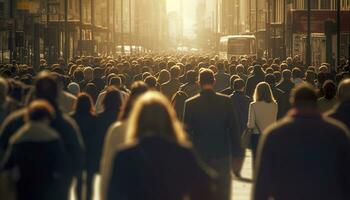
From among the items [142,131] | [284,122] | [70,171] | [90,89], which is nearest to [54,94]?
[70,171]

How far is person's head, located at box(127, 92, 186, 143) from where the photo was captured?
644 centimetres

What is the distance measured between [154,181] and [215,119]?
17.9 feet

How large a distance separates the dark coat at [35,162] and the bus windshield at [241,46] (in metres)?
68.7

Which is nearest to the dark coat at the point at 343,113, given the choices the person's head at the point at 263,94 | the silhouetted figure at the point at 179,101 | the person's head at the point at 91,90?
the person's head at the point at 263,94

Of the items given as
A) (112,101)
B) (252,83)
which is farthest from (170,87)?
(112,101)

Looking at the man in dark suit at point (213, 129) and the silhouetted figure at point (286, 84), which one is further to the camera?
the silhouetted figure at point (286, 84)

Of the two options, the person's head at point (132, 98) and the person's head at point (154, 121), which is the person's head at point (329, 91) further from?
the person's head at point (154, 121)

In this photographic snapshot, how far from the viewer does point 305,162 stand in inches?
307

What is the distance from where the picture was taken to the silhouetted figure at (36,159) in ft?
25.4

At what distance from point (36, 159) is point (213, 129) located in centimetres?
424

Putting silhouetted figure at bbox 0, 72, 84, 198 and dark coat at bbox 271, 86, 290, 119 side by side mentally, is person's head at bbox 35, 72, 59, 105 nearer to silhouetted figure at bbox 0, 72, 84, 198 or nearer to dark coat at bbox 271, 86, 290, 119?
silhouetted figure at bbox 0, 72, 84, 198

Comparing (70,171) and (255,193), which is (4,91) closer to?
(70,171)

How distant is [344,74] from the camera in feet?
73.0

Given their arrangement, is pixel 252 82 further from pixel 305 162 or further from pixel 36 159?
pixel 36 159
